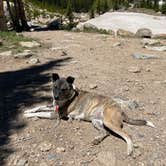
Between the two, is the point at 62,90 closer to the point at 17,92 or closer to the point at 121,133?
the point at 121,133

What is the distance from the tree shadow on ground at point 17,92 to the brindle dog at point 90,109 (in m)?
0.84

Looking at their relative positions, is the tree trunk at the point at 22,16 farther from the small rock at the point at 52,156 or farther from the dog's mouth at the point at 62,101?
the small rock at the point at 52,156

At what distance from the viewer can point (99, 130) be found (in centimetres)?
782

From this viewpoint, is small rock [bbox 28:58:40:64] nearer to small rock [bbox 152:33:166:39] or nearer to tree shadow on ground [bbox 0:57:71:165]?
tree shadow on ground [bbox 0:57:71:165]

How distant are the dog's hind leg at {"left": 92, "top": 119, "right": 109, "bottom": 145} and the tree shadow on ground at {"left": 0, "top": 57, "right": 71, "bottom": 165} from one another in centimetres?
131

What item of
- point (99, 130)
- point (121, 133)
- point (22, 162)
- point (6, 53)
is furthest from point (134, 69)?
point (22, 162)

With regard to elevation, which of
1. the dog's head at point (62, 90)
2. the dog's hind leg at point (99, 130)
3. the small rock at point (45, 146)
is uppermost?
the dog's head at point (62, 90)

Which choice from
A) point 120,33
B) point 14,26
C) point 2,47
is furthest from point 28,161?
point 14,26

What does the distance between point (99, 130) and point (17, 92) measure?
9.45 feet

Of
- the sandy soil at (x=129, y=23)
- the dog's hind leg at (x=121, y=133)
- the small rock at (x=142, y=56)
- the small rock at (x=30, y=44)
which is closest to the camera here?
the dog's hind leg at (x=121, y=133)

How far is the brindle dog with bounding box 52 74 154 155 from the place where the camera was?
7.64 meters

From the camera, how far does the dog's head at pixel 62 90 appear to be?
26.2 feet

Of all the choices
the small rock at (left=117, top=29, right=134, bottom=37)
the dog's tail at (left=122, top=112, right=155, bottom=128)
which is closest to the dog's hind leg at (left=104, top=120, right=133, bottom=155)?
the dog's tail at (left=122, top=112, right=155, bottom=128)

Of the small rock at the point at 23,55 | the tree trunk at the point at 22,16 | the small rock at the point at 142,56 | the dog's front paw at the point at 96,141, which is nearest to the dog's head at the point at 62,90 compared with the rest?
the dog's front paw at the point at 96,141
